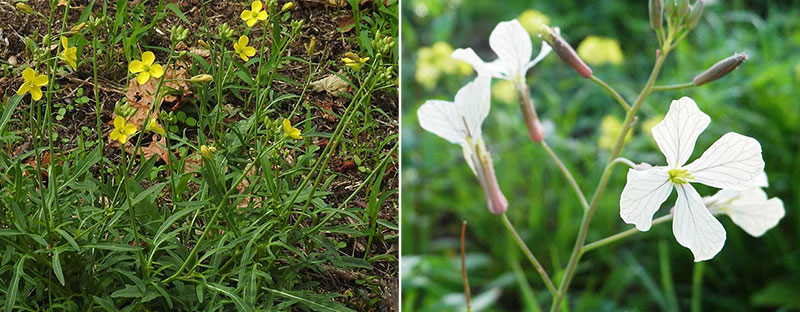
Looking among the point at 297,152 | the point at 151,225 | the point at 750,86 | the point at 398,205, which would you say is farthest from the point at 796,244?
the point at 151,225

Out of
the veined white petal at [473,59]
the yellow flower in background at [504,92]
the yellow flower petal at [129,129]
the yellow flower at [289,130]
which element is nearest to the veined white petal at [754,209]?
the veined white petal at [473,59]

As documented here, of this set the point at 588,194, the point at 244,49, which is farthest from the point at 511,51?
the point at 588,194

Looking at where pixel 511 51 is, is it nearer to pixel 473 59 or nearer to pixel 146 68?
pixel 473 59

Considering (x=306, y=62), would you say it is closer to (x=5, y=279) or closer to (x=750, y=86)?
(x=5, y=279)

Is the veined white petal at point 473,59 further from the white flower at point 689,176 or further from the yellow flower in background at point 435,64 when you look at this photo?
the yellow flower in background at point 435,64

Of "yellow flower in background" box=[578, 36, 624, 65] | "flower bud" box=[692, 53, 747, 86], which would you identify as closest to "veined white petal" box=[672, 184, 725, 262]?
"flower bud" box=[692, 53, 747, 86]

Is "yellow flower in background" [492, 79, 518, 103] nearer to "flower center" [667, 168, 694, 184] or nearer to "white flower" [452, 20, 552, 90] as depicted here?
"white flower" [452, 20, 552, 90]

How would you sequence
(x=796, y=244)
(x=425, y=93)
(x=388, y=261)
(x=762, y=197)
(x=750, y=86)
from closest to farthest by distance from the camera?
(x=762, y=197)
(x=388, y=261)
(x=796, y=244)
(x=750, y=86)
(x=425, y=93)
